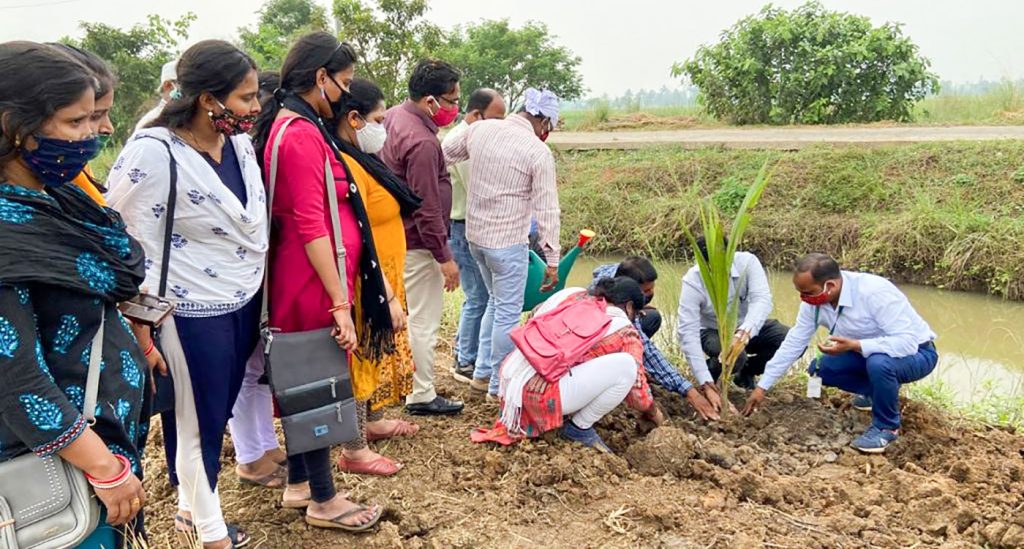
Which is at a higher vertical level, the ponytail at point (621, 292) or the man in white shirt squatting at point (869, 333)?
the ponytail at point (621, 292)

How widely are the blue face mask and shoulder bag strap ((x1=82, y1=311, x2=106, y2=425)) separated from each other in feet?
0.85

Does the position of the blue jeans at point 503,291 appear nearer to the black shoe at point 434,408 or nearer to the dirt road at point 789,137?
the black shoe at point 434,408

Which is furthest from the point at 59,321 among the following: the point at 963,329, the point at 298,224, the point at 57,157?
the point at 963,329

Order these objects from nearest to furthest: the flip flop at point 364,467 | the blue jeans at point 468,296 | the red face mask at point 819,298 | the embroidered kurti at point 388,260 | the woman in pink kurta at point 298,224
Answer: the woman in pink kurta at point 298,224
the embroidered kurti at point 388,260
the flip flop at point 364,467
the red face mask at point 819,298
the blue jeans at point 468,296

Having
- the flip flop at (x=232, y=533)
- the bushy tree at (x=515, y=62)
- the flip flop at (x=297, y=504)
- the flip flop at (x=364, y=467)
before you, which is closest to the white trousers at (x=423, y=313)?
the flip flop at (x=364, y=467)

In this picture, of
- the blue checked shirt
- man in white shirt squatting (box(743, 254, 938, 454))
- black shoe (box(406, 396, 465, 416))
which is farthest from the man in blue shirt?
black shoe (box(406, 396, 465, 416))

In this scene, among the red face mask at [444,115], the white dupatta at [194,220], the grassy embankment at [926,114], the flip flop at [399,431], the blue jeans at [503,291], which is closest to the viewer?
the white dupatta at [194,220]

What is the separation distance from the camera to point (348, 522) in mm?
2469

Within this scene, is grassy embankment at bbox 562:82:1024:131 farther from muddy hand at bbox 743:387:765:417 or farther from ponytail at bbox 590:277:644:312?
ponytail at bbox 590:277:644:312

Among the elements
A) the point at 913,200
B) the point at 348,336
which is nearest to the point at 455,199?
the point at 348,336

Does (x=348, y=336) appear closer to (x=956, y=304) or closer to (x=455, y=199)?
(x=455, y=199)

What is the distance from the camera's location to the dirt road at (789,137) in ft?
31.7

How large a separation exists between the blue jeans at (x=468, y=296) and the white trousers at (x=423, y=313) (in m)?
0.42

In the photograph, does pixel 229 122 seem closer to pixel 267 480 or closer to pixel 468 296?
pixel 267 480
